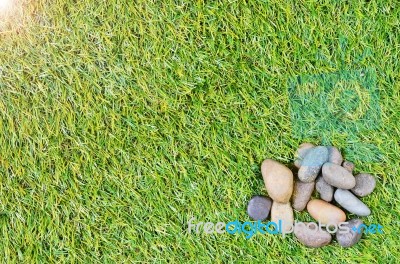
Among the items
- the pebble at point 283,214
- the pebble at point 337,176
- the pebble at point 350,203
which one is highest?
the pebble at point 337,176

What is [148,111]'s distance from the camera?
1483 mm

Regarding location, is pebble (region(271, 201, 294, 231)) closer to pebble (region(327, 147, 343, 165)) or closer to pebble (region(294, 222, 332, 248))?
pebble (region(294, 222, 332, 248))

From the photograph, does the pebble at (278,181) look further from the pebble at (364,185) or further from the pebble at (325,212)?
the pebble at (364,185)

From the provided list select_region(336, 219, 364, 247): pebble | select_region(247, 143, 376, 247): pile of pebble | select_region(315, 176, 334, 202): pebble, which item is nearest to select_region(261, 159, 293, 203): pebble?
select_region(247, 143, 376, 247): pile of pebble

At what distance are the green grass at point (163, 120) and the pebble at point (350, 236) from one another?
0.04 meters

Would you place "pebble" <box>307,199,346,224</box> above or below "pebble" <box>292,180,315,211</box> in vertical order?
below

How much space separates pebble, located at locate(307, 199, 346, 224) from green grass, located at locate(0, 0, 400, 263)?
57 mm

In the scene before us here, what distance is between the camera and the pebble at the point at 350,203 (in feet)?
4.73

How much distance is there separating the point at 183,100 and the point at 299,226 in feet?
1.96

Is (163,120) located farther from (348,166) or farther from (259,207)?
(348,166)

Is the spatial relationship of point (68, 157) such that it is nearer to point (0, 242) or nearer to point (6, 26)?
point (0, 242)

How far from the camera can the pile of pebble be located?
4.70 feet

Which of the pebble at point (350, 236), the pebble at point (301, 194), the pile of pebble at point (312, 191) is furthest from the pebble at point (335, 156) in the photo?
the pebble at point (350, 236)

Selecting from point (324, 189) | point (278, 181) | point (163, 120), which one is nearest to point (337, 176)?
point (324, 189)
